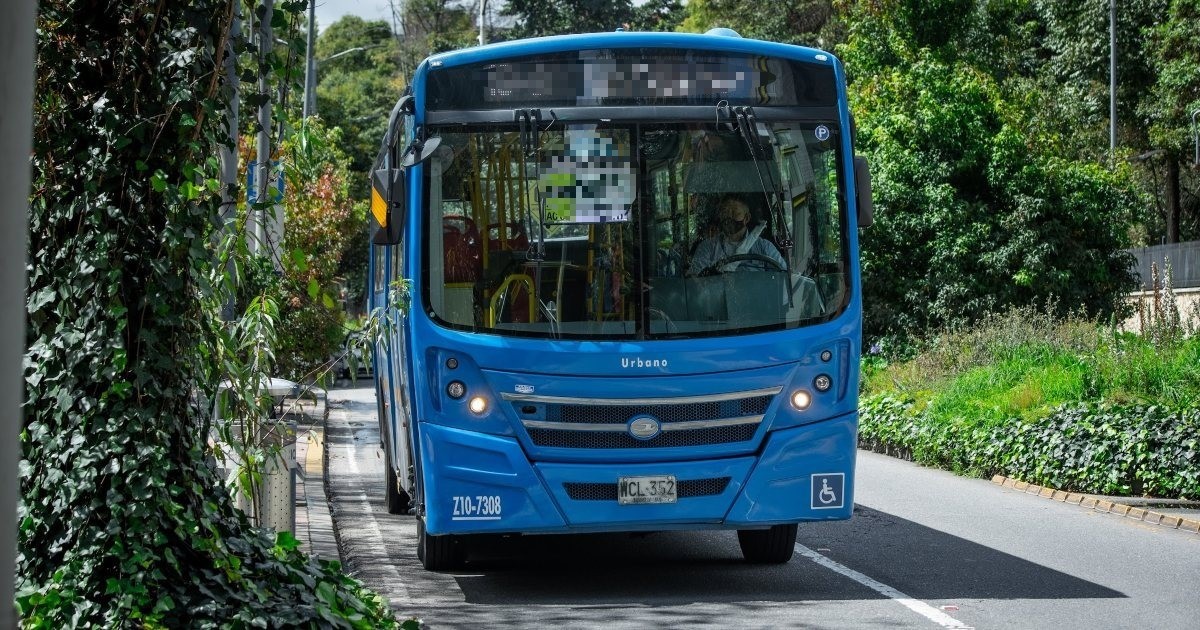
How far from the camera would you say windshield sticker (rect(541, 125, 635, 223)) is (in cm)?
890

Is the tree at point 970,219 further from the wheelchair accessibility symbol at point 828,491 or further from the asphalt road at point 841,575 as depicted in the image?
the wheelchair accessibility symbol at point 828,491

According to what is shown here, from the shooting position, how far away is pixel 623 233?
8.97m

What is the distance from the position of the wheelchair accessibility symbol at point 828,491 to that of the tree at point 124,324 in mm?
3455

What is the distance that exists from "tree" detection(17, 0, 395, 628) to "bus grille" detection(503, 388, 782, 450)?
2483 millimetres

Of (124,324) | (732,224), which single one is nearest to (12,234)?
(124,324)

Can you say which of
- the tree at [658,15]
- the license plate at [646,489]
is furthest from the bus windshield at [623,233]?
the tree at [658,15]

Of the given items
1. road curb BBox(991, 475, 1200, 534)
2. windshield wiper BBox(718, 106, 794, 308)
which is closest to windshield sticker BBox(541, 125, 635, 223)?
windshield wiper BBox(718, 106, 794, 308)

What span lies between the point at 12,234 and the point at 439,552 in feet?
24.4

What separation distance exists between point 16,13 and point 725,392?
21.5ft

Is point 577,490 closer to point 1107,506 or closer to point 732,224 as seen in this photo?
point 732,224

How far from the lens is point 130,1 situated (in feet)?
20.7

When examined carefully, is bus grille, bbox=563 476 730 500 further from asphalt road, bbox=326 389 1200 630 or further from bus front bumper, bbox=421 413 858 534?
asphalt road, bbox=326 389 1200 630

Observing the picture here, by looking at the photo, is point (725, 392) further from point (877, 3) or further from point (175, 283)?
point (877, 3)

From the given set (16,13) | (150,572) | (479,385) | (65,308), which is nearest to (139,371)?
(65,308)
